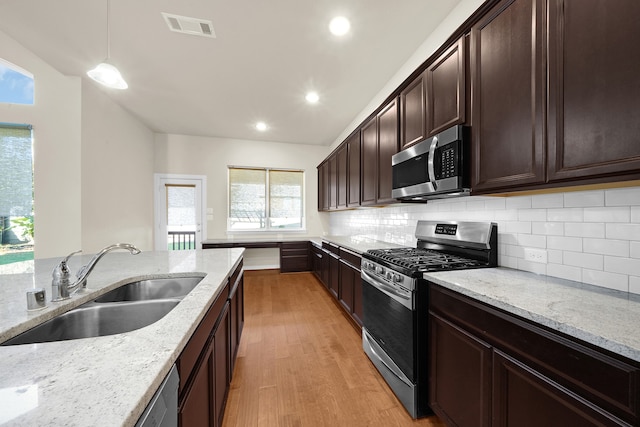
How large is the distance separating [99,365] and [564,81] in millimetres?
1884

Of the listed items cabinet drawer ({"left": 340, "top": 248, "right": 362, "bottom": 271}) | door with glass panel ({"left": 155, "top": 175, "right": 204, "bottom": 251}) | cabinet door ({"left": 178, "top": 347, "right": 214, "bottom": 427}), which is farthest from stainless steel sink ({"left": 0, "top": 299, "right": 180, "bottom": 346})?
door with glass panel ({"left": 155, "top": 175, "right": 204, "bottom": 251})

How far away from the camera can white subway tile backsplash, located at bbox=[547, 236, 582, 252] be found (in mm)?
1230

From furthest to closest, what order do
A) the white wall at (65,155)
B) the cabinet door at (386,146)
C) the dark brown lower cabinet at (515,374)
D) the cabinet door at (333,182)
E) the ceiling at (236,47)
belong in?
the cabinet door at (333,182) → the white wall at (65,155) → the cabinet door at (386,146) → the ceiling at (236,47) → the dark brown lower cabinet at (515,374)

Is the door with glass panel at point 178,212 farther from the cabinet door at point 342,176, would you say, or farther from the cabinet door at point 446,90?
the cabinet door at point 446,90

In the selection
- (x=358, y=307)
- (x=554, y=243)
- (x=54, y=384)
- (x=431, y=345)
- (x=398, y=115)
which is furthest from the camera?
(x=358, y=307)

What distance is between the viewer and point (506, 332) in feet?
3.24

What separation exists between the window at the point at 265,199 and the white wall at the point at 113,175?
1.57m

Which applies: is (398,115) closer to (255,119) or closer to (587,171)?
(587,171)

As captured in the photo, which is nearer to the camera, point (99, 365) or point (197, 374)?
point (99, 365)

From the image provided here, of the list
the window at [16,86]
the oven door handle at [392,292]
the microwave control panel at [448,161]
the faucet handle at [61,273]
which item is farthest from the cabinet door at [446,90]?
the window at [16,86]

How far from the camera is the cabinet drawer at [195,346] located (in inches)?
30.6

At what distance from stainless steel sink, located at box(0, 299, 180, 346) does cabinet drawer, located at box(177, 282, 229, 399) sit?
0.73ft

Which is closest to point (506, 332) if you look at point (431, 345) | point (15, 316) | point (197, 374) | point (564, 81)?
point (431, 345)

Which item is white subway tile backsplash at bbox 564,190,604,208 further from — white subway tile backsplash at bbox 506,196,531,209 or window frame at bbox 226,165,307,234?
window frame at bbox 226,165,307,234
